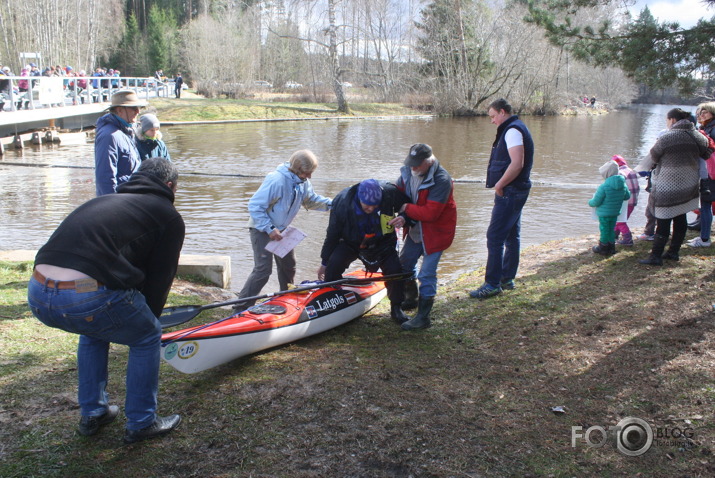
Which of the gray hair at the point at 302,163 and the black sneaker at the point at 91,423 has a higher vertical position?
the gray hair at the point at 302,163

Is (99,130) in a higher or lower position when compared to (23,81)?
lower

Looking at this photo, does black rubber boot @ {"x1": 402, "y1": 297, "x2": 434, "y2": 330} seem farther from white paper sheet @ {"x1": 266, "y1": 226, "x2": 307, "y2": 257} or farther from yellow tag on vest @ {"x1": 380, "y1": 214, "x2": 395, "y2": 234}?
white paper sheet @ {"x1": 266, "y1": 226, "x2": 307, "y2": 257}

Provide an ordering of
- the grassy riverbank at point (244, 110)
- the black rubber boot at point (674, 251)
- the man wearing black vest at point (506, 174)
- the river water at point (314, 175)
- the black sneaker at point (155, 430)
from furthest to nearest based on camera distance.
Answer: the grassy riverbank at point (244, 110), the river water at point (314, 175), the black rubber boot at point (674, 251), the man wearing black vest at point (506, 174), the black sneaker at point (155, 430)

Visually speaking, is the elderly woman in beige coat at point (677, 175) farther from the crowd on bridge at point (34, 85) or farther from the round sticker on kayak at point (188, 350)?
the crowd on bridge at point (34, 85)

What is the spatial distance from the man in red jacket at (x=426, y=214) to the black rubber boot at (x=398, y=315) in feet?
0.55

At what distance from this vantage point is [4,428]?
343 cm

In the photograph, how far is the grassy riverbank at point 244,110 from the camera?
1326 inches

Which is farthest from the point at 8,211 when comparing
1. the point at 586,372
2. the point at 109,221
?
the point at 586,372

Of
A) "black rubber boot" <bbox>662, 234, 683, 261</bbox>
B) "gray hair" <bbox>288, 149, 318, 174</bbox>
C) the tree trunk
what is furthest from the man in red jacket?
the tree trunk

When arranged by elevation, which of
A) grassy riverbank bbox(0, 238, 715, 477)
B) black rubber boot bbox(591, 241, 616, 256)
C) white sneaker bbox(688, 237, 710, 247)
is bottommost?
grassy riverbank bbox(0, 238, 715, 477)

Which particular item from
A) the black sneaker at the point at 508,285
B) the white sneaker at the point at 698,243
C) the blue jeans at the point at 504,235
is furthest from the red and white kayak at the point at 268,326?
the white sneaker at the point at 698,243

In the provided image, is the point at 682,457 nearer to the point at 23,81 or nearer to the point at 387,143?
the point at 387,143

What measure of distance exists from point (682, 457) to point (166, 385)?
332cm

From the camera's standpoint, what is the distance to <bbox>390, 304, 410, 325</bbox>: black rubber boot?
18.2 feet
